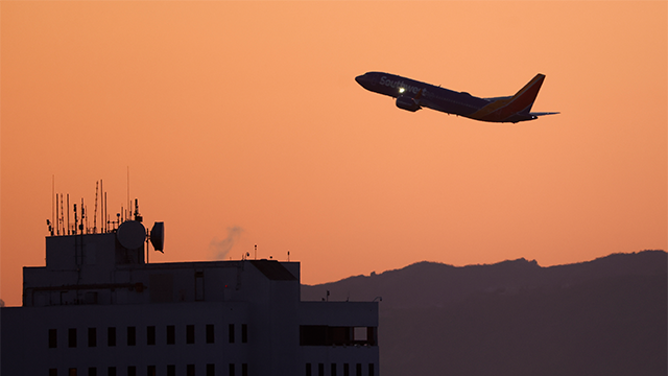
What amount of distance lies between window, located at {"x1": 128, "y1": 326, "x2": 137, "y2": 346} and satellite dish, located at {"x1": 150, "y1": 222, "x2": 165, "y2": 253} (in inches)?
614

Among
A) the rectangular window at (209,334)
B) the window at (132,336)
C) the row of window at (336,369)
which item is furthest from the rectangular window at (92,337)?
the row of window at (336,369)

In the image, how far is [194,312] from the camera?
11525cm

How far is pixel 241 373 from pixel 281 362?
4246mm

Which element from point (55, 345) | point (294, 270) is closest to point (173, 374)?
point (55, 345)

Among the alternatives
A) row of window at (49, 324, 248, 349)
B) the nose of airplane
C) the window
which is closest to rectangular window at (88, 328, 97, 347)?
row of window at (49, 324, 248, 349)

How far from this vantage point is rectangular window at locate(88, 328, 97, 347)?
372 ft

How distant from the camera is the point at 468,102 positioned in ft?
500

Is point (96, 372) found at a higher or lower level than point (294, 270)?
lower

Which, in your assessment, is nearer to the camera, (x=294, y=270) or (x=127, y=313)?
(x=127, y=313)

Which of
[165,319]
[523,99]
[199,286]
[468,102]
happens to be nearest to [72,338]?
[165,319]

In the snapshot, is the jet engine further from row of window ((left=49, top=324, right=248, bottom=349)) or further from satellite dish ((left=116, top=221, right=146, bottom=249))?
row of window ((left=49, top=324, right=248, bottom=349))

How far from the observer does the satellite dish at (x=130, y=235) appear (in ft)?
408

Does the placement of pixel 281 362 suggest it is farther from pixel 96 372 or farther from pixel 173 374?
pixel 96 372

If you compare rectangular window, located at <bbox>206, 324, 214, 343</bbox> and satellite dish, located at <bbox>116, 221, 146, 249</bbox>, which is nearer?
rectangular window, located at <bbox>206, 324, 214, 343</bbox>
